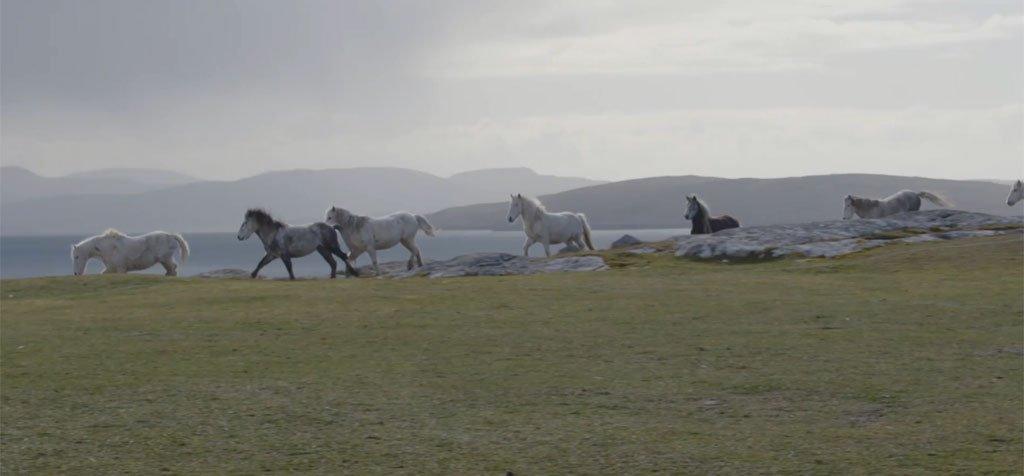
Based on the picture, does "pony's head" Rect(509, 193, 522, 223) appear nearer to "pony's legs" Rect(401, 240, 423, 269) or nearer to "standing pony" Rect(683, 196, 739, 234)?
"pony's legs" Rect(401, 240, 423, 269)

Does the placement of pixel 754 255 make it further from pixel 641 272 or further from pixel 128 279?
→ pixel 128 279

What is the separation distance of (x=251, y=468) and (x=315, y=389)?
371 cm

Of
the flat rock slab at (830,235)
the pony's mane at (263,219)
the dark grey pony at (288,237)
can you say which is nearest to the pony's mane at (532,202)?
the flat rock slab at (830,235)

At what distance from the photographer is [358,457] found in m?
10.0

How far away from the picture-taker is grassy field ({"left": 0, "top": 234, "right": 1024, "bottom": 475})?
33.0ft

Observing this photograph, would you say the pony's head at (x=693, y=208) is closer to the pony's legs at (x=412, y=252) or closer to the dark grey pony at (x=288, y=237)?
the pony's legs at (x=412, y=252)

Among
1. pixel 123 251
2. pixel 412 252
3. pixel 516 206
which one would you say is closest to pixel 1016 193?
pixel 516 206

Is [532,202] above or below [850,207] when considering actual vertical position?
above

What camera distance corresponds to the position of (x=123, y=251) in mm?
36125

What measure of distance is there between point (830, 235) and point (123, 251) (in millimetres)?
24155

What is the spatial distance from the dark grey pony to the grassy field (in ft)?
22.8

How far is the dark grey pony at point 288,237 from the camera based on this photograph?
31.8 metres

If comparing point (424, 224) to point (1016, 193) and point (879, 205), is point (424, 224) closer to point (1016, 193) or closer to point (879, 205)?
point (879, 205)

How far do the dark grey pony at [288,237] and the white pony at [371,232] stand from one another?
74.6 inches
